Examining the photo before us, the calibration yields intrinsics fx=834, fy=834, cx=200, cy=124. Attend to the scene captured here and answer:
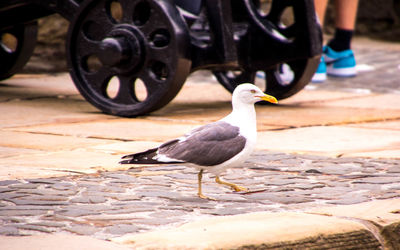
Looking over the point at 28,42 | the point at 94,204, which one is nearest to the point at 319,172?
the point at 94,204

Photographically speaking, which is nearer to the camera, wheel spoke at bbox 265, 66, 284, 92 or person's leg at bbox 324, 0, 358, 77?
wheel spoke at bbox 265, 66, 284, 92

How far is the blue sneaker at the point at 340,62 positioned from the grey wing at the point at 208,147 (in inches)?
176

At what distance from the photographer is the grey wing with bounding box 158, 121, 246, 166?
9.25ft

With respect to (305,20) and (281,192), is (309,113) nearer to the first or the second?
(305,20)

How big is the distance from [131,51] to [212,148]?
87.0 inches

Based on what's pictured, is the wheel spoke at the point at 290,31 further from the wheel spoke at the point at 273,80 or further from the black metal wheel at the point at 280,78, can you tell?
the wheel spoke at the point at 273,80

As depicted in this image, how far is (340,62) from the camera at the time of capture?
7340 mm

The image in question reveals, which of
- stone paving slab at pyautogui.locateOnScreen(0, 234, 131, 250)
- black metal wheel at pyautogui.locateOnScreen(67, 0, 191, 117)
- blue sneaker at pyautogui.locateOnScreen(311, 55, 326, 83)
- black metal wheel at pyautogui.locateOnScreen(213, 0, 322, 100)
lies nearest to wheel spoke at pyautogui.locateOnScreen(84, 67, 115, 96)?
black metal wheel at pyautogui.locateOnScreen(67, 0, 191, 117)

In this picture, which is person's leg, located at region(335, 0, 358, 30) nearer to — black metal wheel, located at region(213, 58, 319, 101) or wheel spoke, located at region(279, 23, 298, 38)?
black metal wheel, located at region(213, 58, 319, 101)

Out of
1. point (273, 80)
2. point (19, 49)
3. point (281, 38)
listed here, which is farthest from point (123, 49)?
point (19, 49)

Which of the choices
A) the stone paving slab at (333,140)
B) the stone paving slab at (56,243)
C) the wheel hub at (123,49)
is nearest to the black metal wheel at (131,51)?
the wheel hub at (123,49)

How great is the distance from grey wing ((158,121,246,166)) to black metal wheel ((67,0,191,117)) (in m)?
1.95

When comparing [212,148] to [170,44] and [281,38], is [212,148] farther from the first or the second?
[281,38]

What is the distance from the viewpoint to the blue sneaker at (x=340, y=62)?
723cm
